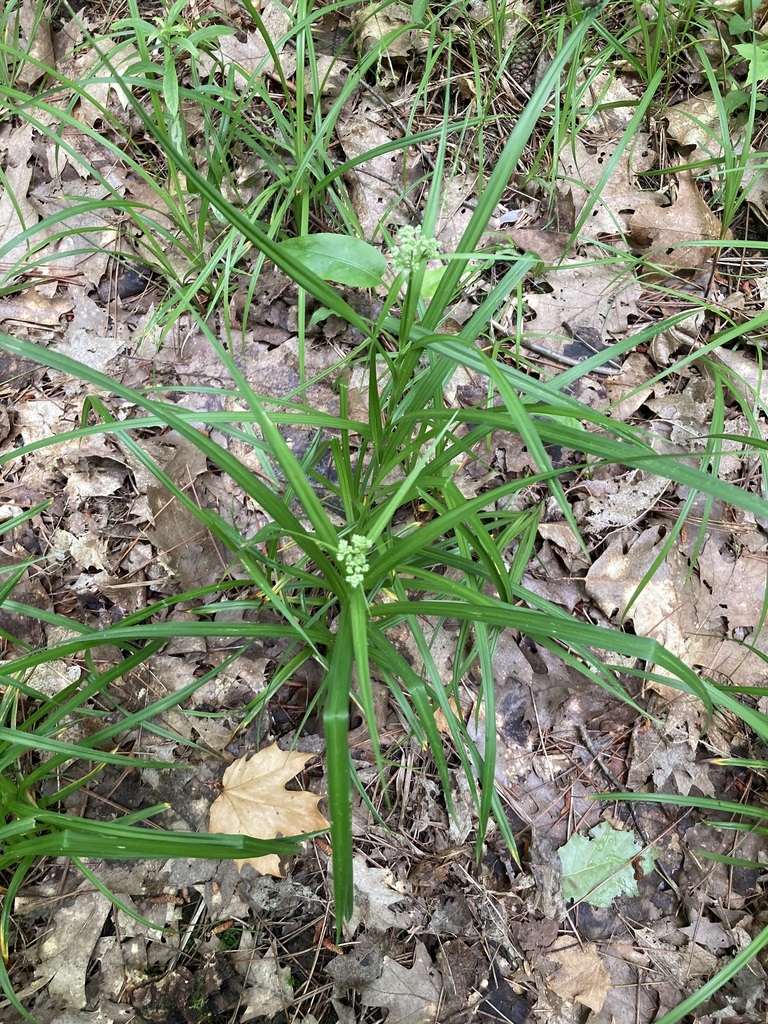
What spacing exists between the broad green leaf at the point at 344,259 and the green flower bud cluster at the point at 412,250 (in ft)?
1.66

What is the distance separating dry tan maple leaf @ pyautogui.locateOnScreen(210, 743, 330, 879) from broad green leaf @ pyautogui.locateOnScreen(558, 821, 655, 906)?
0.68 meters

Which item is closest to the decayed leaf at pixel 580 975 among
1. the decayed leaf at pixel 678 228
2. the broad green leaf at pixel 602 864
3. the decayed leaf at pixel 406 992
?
the broad green leaf at pixel 602 864

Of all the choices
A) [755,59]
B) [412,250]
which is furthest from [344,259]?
[755,59]

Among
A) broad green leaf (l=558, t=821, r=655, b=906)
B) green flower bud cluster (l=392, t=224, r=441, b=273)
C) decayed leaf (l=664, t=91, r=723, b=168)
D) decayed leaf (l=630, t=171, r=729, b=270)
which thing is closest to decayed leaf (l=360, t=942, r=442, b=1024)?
broad green leaf (l=558, t=821, r=655, b=906)

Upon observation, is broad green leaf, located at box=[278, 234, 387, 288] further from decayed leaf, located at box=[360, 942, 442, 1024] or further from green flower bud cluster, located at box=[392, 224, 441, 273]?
decayed leaf, located at box=[360, 942, 442, 1024]

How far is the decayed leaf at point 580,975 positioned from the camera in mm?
1528

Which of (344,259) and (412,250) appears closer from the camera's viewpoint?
(412,250)

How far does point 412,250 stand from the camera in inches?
36.8

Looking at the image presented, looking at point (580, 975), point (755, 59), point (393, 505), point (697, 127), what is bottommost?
point (580, 975)

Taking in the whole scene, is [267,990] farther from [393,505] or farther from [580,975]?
[393,505]

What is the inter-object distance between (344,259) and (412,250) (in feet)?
1.97

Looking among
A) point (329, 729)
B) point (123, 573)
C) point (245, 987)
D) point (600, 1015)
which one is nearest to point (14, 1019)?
point (245, 987)

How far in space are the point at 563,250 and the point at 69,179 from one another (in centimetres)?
178

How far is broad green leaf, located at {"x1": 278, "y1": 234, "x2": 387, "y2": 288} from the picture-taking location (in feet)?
4.83
